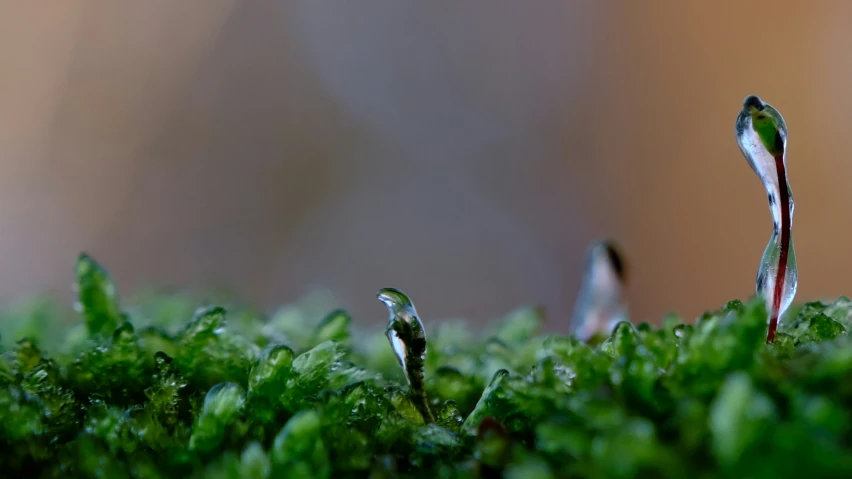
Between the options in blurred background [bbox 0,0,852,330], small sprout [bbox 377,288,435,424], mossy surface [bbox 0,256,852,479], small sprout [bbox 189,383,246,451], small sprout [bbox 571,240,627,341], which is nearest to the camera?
mossy surface [bbox 0,256,852,479]

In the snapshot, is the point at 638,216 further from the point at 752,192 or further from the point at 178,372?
the point at 178,372

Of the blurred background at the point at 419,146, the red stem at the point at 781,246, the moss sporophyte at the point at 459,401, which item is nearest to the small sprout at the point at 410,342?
the moss sporophyte at the point at 459,401

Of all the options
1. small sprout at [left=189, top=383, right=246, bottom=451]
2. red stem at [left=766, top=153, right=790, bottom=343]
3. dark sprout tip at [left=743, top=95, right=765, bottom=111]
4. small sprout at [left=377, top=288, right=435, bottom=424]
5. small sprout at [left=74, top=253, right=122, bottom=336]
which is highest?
dark sprout tip at [left=743, top=95, right=765, bottom=111]

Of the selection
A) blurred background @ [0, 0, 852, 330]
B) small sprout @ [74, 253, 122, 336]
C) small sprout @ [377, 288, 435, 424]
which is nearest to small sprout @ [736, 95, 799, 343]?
small sprout @ [377, 288, 435, 424]

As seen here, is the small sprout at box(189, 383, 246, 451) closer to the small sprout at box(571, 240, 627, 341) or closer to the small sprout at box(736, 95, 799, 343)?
the small sprout at box(736, 95, 799, 343)

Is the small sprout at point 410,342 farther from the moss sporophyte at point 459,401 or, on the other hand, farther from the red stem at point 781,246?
the red stem at point 781,246

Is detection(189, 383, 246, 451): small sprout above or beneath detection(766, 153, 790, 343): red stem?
beneath

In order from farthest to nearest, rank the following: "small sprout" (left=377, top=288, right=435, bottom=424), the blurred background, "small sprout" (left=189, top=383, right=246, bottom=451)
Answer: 1. the blurred background
2. "small sprout" (left=377, top=288, right=435, bottom=424)
3. "small sprout" (left=189, top=383, right=246, bottom=451)
